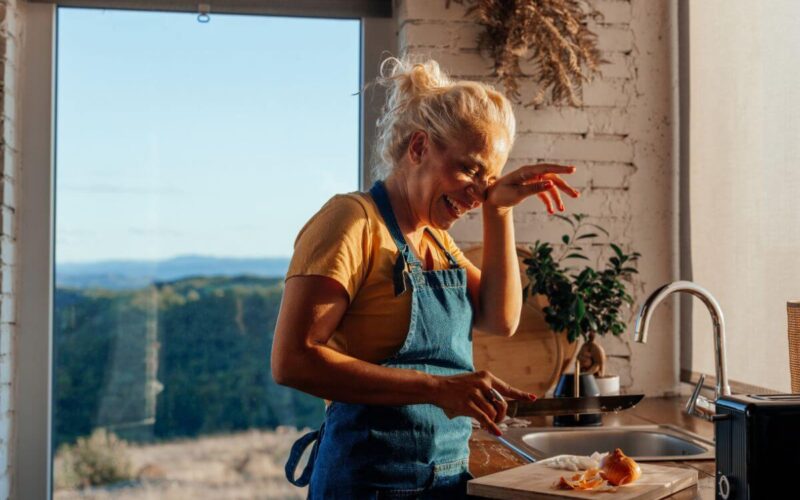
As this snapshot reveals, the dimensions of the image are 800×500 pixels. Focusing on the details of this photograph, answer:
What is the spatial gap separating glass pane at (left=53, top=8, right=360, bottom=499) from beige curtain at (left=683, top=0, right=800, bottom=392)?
104 cm

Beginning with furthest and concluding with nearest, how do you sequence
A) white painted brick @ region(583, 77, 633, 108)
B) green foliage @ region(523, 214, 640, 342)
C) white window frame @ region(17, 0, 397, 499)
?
white painted brick @ region(583, 77, 633, 108)
white window frame @ region(17, 0, 397, 499)
green foliage @ region(523, 214, 640, 342)

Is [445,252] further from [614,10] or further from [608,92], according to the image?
[614,10]

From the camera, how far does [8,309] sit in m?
2.53

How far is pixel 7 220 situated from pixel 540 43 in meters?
1.56

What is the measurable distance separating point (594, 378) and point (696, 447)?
16.4 inches

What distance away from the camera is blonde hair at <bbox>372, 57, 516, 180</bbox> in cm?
165

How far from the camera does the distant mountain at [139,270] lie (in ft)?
8.72

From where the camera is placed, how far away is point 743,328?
2439 mm

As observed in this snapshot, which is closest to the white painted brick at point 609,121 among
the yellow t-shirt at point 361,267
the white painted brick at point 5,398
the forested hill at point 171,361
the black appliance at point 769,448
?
the forested hill at point 171,361

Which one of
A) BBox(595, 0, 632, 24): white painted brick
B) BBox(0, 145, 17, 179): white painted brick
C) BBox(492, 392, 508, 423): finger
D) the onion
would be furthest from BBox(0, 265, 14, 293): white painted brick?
BBox(595, 0, 632, 24): white painted brick

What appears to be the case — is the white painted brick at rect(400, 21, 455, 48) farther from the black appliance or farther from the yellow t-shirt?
the black appliance

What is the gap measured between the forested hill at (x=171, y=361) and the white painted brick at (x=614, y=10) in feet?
4.11

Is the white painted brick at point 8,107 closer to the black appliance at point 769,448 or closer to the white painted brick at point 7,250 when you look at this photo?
the white painted brick at point 7,250

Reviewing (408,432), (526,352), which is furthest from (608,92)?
(408,432)
